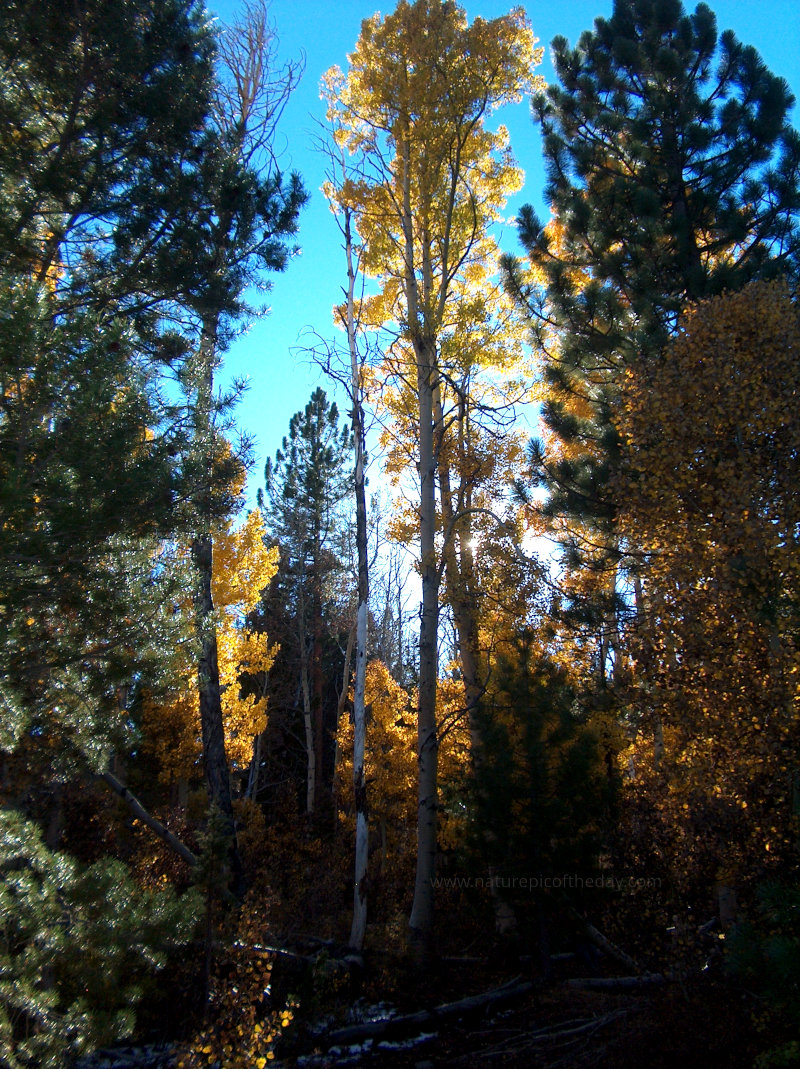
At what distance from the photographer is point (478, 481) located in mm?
10070

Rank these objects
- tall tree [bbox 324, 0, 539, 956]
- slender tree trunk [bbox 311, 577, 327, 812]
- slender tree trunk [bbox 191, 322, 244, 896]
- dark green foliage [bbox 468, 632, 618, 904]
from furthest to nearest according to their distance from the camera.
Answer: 1. slender tree trunk [bbox 311, 577, 327, 812]
2. tall tree [bbox 324, 0, 539, 956]
3. dark green foliage [bbox 468, 632, 618, 904]
4. slender tree trunk [bbox 191, 322, 244, 896]

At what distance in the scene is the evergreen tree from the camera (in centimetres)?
2042

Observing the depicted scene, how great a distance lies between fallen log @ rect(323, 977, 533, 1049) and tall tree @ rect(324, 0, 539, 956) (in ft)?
8.48

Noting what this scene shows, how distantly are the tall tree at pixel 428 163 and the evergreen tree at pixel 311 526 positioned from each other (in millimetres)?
9959

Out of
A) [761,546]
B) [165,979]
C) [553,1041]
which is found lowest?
[553,1041]

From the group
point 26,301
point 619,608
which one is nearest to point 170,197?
point 26,301

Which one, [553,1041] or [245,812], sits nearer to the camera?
[553,1041]

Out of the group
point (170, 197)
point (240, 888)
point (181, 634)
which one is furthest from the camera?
point (240, 888)

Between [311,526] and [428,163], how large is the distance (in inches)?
505

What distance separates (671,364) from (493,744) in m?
4.62

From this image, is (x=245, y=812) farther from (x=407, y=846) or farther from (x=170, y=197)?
(x=170, y=197)

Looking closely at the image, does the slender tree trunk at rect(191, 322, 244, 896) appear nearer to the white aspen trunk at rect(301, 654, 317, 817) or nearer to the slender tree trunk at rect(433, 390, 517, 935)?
the slender tree trunk at rect(433, 390, 517, 935)

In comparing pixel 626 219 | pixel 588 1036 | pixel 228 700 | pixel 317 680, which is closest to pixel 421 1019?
pixel 588 1036

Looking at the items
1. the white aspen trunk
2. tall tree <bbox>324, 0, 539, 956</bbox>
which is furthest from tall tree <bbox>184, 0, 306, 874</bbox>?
the white aspen trunk
